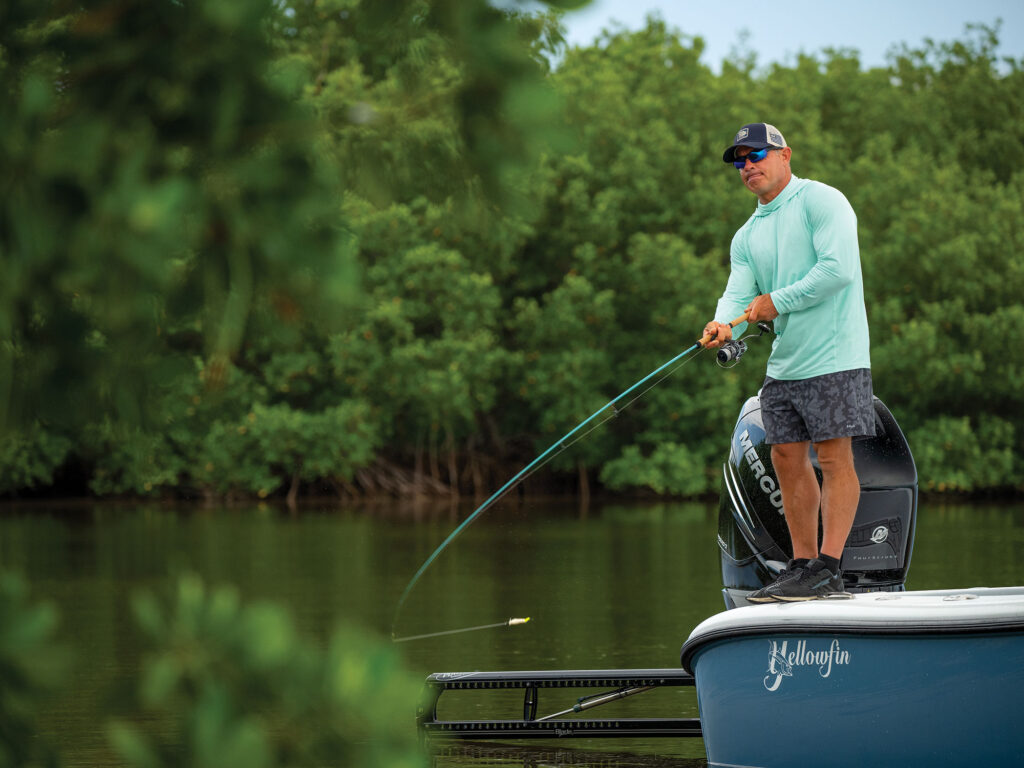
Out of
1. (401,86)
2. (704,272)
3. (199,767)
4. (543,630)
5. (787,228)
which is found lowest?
(543,630)

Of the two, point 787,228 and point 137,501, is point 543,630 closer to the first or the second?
point 787,228

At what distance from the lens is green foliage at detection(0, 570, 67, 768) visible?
1157 mm

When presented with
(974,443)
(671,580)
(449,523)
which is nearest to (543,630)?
(671,580)

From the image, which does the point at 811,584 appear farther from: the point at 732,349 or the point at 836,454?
the point at 732,349

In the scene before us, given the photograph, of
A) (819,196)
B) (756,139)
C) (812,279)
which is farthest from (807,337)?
(756,139)

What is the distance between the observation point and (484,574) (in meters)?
16.4

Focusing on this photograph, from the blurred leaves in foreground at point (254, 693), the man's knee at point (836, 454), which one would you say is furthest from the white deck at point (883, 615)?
the blurred leaves in foreground at point (254, 693)

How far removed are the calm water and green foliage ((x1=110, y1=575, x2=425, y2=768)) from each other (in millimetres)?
34

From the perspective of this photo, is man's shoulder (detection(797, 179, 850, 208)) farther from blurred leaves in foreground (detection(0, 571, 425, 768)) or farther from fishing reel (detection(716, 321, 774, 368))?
blurred leaves in foreground (detection(0, 571, 425, 768))

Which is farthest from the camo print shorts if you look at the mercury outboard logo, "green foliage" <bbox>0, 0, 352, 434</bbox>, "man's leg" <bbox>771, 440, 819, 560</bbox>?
"green foliage" <bbox>0, 0, 352, 434</bbox>

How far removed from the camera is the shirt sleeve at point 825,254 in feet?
18.1

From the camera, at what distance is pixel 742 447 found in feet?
21.4

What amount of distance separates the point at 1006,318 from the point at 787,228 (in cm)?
2864

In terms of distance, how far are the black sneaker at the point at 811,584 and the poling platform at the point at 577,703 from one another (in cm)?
115
